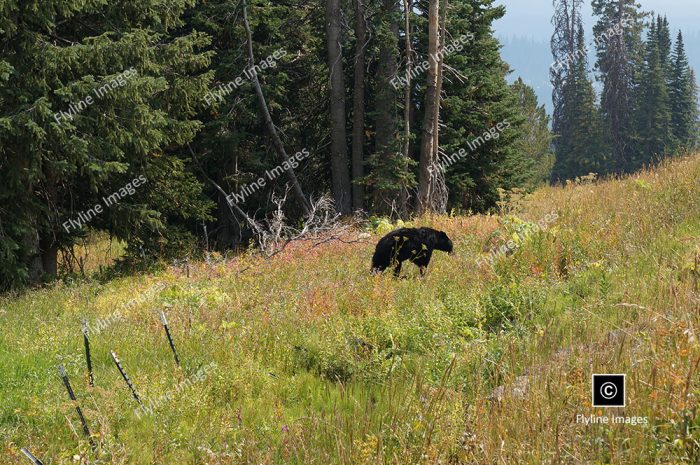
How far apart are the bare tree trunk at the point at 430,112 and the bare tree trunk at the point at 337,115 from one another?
3.29 meters

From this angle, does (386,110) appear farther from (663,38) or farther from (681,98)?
Result: (663,38)

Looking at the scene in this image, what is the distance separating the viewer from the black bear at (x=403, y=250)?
840 cm

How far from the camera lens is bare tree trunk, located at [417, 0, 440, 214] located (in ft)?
50.6

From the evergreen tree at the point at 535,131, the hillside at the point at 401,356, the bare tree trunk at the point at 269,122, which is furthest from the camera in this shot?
the evergreen tree at the point at 535,131

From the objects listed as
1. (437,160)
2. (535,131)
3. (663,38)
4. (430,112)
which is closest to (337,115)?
(430,112)

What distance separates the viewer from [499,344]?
489 centimetres

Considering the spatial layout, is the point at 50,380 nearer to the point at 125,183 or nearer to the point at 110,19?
the point at 125,183

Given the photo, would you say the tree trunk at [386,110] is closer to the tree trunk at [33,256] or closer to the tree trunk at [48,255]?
the tree trunk at [48,255]

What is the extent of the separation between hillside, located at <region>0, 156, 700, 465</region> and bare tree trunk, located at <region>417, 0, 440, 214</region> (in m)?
6.16

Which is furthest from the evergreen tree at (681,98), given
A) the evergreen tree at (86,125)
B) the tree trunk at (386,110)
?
the evergreen tree at (86,125)

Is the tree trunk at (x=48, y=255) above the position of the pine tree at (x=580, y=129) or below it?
below

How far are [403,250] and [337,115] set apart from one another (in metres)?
11.2

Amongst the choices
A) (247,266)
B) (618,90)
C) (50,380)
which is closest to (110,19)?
(247,266)

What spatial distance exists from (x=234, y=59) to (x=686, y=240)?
14605mm
